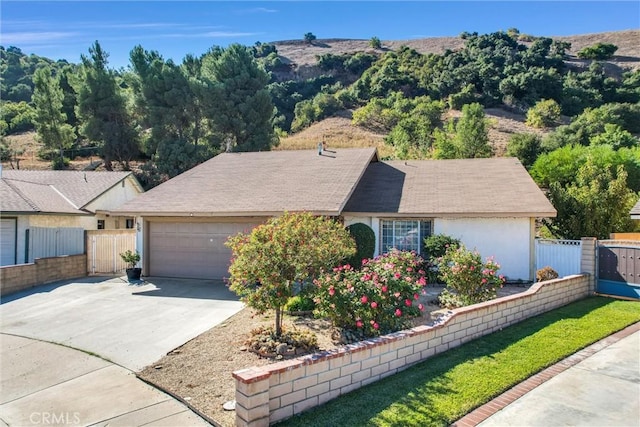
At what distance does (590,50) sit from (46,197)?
9297cm

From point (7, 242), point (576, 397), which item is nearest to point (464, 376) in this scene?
point (576, 397)

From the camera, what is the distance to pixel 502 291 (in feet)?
40.5

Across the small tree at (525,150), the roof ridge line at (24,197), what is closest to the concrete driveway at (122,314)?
the roof ridge line at (24,197)

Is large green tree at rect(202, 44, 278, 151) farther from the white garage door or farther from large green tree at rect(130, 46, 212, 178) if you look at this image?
the white garage door

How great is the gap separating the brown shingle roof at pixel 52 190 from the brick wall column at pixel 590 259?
65.4 ft

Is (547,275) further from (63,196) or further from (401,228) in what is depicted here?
(63,196)

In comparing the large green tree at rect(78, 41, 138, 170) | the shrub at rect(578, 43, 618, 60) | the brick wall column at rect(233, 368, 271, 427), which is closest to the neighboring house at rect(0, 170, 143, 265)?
the large green tree at rect(78, 41, 138, 170)

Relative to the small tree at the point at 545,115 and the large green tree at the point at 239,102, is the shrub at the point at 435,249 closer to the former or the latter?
the large green tree at the point at 239,102

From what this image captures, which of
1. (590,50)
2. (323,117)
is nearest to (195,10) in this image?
(323,117)

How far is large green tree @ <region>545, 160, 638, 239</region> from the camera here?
15445mm

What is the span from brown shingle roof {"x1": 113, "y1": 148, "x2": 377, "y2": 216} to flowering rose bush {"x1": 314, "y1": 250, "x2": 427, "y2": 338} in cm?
522

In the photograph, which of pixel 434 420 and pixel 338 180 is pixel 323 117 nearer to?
pixel 338 180

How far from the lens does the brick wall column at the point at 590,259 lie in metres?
11.8

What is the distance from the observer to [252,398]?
4.66 metres
